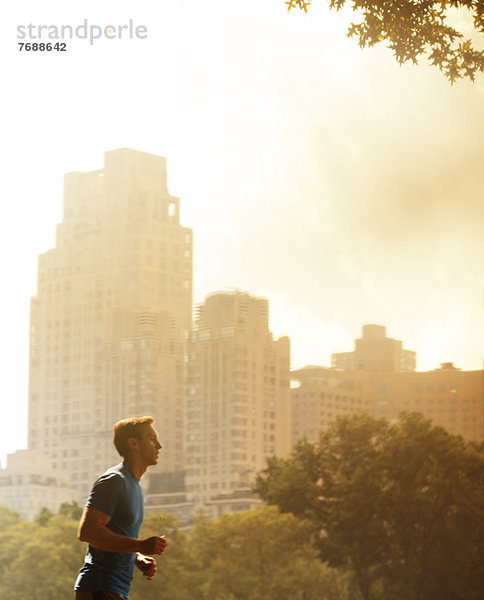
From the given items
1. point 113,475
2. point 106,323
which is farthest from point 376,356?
point 113,475

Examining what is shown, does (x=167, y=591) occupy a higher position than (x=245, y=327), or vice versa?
(x=245, y=327)

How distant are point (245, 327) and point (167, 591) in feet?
31.2

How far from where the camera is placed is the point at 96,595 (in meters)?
3.24

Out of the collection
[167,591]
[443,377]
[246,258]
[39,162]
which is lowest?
[167,591]

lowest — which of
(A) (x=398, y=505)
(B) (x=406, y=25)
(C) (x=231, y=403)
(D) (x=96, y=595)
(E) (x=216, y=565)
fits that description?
(E) (x=216, y=565)

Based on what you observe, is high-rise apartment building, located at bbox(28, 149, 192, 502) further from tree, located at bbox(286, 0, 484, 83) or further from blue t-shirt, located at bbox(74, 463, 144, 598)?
blue t-shirt, located at bbox(74, 463, 144, 598)

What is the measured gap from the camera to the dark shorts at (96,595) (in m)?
3.23

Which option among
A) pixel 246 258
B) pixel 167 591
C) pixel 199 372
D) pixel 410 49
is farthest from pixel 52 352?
pixel 410 49

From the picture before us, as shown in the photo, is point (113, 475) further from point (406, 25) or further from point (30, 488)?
point (30, 488)

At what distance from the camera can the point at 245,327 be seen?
102 feet

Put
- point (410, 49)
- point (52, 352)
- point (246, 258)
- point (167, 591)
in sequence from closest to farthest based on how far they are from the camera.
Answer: point (410, 49) → point (167, 591) → point (246, 258) → point (52, 352)

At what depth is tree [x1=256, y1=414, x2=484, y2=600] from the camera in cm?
1941

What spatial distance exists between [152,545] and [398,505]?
58.2 feet

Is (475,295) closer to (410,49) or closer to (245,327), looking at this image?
(245,327)
